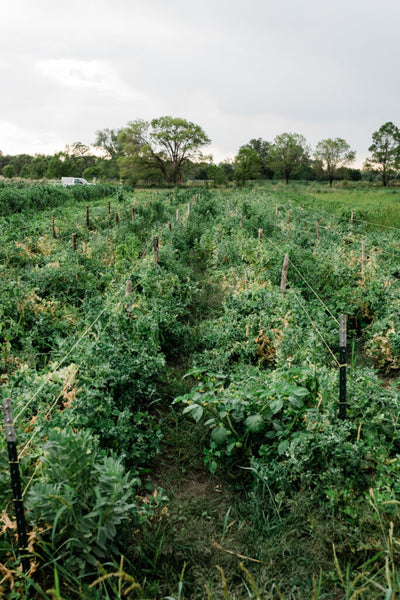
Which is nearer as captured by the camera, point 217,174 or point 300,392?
point 300,392

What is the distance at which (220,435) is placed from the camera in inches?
146

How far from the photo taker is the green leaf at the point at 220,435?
3.68 meters

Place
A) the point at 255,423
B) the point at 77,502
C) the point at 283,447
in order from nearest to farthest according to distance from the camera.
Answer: the point at 77,502
the point at 283,447
the point at 255,423

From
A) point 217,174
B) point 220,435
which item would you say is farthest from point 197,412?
point 217,174

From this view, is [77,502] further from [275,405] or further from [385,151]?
[385,151]

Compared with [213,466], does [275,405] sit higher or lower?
higher

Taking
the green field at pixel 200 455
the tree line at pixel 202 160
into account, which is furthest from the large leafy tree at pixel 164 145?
the green field at pixel 200 455

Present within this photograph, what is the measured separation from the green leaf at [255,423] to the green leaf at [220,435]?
→ 0.22 meters

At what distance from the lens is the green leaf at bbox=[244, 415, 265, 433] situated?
3.61m

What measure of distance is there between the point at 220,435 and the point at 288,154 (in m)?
69.5

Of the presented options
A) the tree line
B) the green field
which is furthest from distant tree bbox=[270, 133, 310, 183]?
the green field

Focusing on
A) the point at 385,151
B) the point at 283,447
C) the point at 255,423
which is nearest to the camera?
the point at 283,447

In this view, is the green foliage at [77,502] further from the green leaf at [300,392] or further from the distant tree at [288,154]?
the distant tree at [288,154]

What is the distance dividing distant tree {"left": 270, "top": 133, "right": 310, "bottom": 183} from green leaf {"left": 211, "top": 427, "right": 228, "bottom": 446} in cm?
6749
